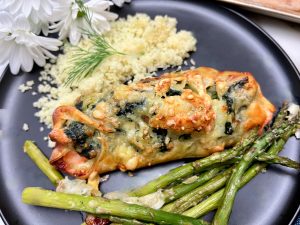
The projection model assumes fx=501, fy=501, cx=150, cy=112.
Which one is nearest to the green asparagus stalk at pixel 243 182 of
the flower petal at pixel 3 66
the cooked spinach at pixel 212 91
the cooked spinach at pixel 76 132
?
the cooked spinach at pixel 212 91

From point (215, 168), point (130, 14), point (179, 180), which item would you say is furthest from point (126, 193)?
point (130, 14)

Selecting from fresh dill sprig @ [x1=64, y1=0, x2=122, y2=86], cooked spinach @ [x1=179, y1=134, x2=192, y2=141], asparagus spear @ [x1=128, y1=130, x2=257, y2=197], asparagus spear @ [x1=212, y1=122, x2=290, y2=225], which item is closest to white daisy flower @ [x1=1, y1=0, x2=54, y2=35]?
fresh dill sprig @ [x1=64, y1=0, x2=122, y2=86]

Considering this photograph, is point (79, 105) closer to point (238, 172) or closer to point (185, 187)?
point (185, 187)

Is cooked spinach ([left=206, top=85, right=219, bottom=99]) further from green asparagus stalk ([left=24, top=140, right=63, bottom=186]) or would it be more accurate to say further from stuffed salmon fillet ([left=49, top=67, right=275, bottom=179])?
green asparagus stalk ([left=24, top=140, right=63, bottom=186])

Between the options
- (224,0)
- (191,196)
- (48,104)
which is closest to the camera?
(191,196)

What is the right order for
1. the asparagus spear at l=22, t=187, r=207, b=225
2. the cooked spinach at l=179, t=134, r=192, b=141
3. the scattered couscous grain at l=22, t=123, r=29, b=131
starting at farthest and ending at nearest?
the scattered couscous grain at l=22, t=123, r=29, b=131 → the cooked spinach at l=179, t=134, r=192, b=141 → the asparagus spear at l=22, t=187, r=207, b=225

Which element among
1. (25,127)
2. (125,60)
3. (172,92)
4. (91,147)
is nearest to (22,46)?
(25,127)

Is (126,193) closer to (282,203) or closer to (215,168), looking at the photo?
(215,168)
